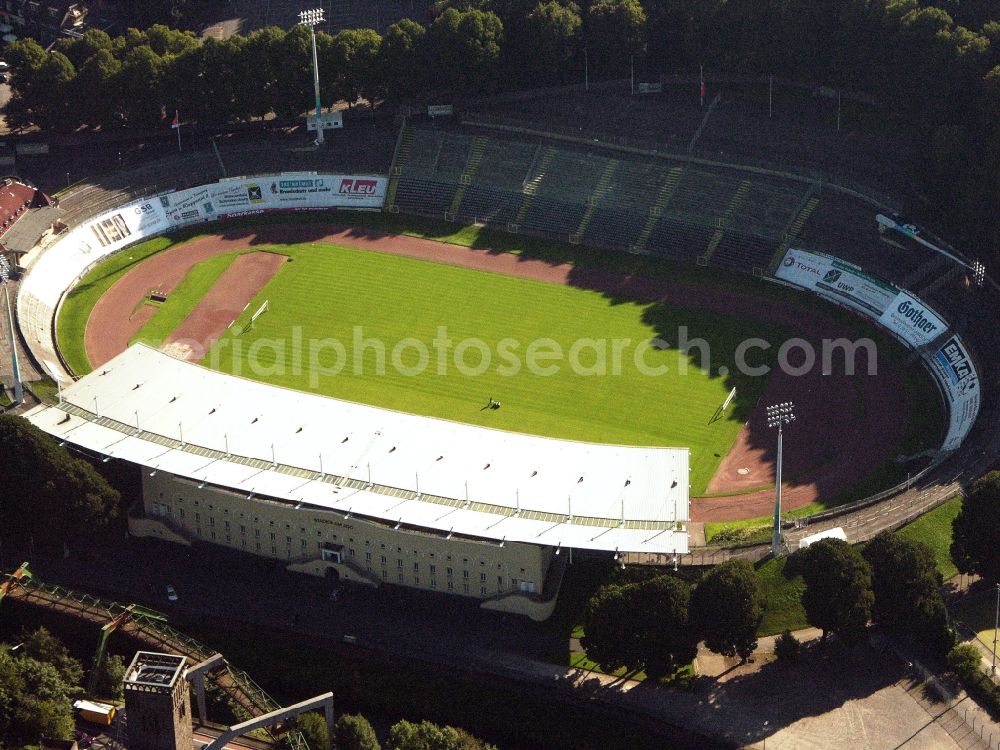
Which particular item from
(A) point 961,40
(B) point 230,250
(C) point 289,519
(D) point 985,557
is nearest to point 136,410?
(C) point 289,519

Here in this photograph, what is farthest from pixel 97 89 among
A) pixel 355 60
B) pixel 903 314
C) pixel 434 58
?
pixel 903 314

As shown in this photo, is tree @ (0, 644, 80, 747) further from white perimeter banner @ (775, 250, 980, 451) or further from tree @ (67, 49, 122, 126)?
tree @ (67, 49, 122, 126)

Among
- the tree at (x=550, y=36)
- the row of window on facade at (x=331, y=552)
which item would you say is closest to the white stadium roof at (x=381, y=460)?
the row of window on facade at (x=331, y=552)

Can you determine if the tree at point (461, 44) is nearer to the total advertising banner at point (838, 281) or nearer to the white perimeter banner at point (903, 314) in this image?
the total advertising banner at point (838, 281)

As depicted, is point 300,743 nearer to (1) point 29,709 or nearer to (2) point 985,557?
(1) point 29,709

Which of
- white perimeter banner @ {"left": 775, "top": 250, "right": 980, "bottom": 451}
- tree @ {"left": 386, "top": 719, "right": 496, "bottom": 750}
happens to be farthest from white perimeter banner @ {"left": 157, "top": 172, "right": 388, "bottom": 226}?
tree @ {"left": 386, "top": 719, "right": 496, "bottom": 750}

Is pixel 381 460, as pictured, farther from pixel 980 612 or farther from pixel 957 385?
pixel 957 385
